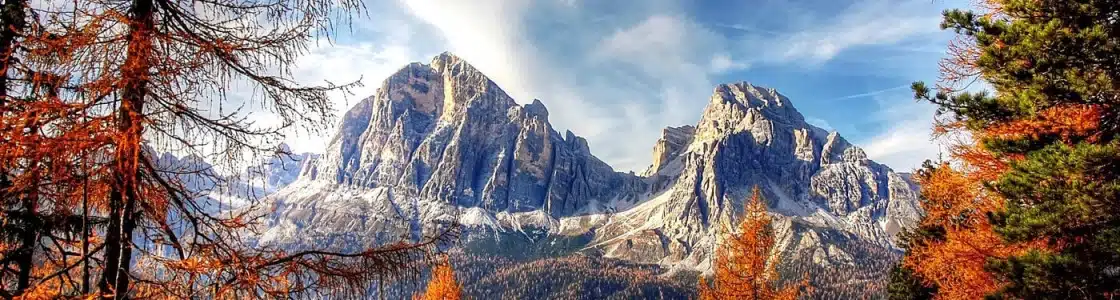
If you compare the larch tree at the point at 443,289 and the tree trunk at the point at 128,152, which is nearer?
the tree trunk at the point at 128,152

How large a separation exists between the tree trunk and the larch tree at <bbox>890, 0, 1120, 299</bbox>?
11.5m

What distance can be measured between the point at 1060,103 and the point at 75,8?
501 inches

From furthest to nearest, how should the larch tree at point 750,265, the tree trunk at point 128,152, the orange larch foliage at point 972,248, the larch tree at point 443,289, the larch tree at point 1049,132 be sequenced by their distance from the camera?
1. the larch tree at point 443,289
2. the larch tree at point 750,265
3. the orange larch foliage at point 972,248
4. the larch tree at point 1049,132
5. the tree trunk at point 128,152

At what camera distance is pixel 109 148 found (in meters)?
3.50

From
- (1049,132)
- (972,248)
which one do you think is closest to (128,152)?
(1049,132)

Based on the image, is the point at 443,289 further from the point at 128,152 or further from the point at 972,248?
the point at 128,152

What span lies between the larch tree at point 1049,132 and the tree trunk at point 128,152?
11.5 metres

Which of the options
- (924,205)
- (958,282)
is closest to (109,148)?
(958,282)

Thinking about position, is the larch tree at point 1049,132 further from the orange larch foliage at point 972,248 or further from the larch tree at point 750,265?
the larch tree at point 750,265

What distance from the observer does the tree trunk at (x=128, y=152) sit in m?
3.47

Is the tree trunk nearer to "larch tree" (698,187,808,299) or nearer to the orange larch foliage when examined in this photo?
the orange larch foliage

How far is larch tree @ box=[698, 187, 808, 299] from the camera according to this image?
16.9 metres

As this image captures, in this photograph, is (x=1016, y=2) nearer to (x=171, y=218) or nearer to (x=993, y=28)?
(x=993, y=28)

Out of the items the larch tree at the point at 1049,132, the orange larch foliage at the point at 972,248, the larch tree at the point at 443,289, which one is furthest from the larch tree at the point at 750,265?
the larch tree at the point at 443,289
